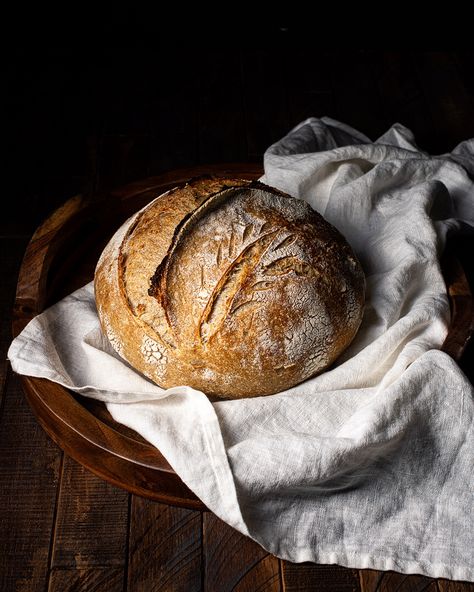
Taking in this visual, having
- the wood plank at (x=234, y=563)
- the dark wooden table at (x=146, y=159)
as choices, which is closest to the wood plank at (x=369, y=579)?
the dark wooden table at (x=146, y=159)

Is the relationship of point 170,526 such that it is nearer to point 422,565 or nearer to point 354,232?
point 422,565

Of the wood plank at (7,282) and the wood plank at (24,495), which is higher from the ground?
the wood plank at (7,282)

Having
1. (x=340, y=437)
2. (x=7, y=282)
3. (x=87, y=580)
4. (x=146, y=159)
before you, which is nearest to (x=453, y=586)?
(x=340, y=437)

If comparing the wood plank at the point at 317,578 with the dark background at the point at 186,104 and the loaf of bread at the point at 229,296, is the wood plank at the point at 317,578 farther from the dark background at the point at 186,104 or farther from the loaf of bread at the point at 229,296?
the dark background at the point at 186,104

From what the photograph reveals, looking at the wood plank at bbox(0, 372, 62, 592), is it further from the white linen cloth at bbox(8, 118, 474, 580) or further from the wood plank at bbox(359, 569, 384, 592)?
the wood plank at bbox(359, 569, 384, 592)

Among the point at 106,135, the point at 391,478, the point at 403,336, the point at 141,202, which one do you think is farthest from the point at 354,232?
the point at 106,135

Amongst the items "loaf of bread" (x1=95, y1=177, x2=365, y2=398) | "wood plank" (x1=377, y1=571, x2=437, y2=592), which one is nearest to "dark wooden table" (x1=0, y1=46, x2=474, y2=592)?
"wood plank" (x1=377, y1=571, x2=437, y2=592)

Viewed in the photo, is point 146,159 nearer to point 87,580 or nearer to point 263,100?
point 263,100
